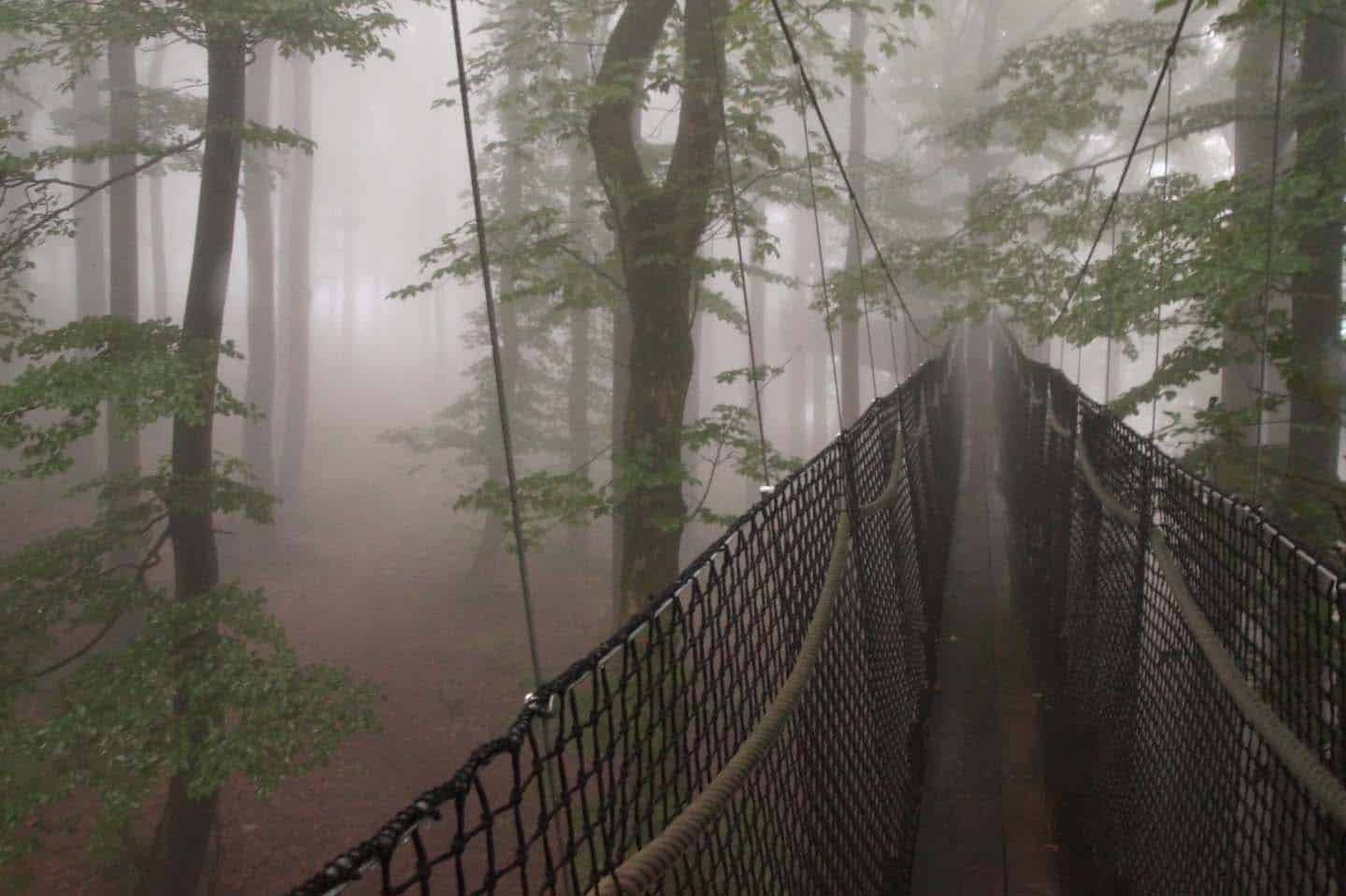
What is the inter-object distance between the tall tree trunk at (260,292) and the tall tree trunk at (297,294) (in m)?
0.91

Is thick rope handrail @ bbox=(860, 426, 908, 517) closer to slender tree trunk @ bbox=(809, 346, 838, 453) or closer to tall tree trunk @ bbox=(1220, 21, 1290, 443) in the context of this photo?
tall tree trunk @ bbox=(1220, 21, 1290, 443)

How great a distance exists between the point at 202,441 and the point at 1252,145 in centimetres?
928

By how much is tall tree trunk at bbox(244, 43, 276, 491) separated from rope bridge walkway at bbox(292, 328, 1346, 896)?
11337 millimetres

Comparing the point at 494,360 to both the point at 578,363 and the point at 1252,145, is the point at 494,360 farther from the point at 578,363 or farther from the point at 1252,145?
the point at 578,363

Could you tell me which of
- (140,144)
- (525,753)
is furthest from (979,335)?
(140,144)

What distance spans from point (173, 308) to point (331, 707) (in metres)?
28.2

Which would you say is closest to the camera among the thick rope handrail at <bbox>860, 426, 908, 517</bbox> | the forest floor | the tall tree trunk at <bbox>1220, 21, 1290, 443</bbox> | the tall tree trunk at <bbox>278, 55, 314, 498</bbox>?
the thick rope handrail at <bbox>860, 426, 908, 517</bbox>

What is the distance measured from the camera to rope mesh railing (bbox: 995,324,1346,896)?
174 cm

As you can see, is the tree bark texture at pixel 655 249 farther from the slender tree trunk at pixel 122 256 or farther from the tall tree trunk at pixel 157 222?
the tall tree trunk at pixel 157 222

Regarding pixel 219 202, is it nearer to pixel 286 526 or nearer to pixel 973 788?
pixel 973 788

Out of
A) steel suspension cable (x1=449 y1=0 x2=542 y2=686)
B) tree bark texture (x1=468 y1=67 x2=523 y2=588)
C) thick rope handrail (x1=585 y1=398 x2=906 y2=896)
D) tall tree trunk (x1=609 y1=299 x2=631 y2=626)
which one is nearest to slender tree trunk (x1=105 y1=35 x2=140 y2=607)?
tree bark texture (x1=468 y1=67 x2=523 y2=588)

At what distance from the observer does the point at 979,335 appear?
2227 centimetres

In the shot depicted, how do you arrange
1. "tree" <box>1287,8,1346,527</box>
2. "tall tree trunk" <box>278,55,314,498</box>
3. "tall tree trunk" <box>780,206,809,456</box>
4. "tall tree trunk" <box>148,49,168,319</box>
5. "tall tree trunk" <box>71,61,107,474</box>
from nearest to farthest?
"tree" <box>1287,8,1346,527</box> → "tall tree trunk" <box>71,61,107,474</box> → "tall tree trunk" <box>278,55,314,498</box> → "tall tree trunk" <box>148,49,168,319</box> → "tall tree trunk" <box>780,206,809,456</box>

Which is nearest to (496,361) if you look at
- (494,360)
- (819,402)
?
(494,360)
